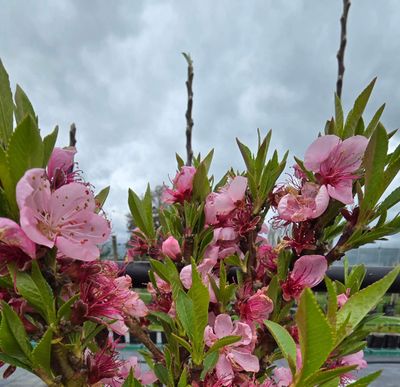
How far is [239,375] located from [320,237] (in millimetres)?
213

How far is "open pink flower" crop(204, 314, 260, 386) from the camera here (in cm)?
48

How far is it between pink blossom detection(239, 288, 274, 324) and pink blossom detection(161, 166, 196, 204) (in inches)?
7.5

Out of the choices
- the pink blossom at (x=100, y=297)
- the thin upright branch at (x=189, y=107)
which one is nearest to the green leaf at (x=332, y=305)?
the pink blossom at (x=100, y=297)

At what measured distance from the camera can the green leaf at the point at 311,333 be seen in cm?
28

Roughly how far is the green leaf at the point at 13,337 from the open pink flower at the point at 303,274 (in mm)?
316

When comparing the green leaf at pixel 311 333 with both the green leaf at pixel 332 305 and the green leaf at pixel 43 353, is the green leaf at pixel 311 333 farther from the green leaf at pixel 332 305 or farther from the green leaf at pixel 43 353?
the green leaf at pixel 43 353

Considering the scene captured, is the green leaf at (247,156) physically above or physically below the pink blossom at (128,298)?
above

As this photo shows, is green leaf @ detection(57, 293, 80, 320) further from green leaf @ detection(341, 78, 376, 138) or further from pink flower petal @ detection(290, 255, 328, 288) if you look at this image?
green leaf @ detection(341, 78, 376, 138)

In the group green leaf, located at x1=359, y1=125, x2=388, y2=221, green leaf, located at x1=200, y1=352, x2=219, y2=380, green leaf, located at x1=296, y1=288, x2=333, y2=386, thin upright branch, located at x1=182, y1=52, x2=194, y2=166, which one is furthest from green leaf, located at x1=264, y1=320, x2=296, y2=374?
thin upright branch, located at x1=182, y1=52, x2=194, y2=166

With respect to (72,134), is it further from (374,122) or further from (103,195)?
(374,122)

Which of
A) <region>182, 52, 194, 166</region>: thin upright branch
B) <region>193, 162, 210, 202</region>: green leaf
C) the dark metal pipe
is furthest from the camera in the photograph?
<region>182, 52, 194, 166</region>: thin upright branch

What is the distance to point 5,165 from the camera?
33cm

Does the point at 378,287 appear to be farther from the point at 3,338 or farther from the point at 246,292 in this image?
the point at 3,338

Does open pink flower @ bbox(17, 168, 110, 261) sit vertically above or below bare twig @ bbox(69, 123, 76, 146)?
below
